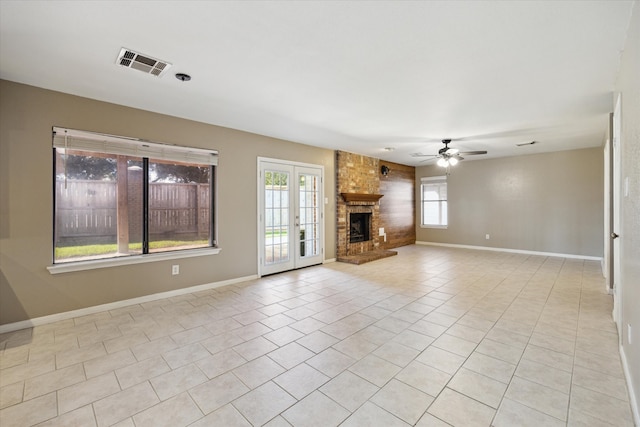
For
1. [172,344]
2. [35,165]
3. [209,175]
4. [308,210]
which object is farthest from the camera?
[308,210]

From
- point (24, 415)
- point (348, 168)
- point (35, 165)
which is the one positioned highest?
point (348, 168)

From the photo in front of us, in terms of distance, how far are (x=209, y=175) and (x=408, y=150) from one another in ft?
14.9

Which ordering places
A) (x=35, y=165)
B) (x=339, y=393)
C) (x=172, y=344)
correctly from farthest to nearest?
(x=35, y=165), (x=172, y=344), (x=339, y=393)

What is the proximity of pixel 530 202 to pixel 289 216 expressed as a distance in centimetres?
634

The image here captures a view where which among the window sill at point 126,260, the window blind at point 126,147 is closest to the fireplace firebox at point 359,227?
the window sill at point 126,260

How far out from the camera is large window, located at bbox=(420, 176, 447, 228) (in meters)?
8.99

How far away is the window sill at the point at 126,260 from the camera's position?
3.29m

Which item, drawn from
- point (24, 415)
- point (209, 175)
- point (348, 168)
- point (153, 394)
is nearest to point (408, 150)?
point (348, 168)

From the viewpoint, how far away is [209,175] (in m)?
4.62

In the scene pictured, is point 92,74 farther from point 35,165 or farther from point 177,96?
point 35,165

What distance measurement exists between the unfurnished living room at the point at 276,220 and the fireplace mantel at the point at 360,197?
3.55ft

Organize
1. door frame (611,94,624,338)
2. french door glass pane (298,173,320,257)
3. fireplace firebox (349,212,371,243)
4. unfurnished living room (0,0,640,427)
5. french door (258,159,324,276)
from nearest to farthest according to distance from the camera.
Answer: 1. unfurnished living room (0,0,640,427)
2. door frame (611,94,624,338)
3. french door (258,159,324,276)
4. french door glass pane (298,173,320,257)
5. fireplace firebox (349,212,371,243)

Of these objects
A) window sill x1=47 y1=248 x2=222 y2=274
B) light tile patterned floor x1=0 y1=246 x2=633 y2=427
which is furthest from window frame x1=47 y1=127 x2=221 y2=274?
light tile patterned floor x1=0 y1=246 x2=633 y2=427

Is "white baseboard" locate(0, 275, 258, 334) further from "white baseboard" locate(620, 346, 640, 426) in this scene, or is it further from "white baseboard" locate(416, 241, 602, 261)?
"white baseboard" locate(416, 241, 602, 261)
